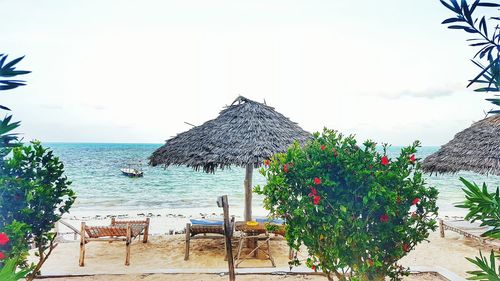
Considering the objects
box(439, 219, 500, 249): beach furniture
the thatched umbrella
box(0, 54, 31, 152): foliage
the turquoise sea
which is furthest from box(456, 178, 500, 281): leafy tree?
the turquoise sea

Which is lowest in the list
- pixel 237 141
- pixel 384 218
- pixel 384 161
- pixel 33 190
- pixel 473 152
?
pixel 384 218

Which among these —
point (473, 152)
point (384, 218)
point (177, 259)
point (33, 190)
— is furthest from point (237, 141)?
point (473, 152)

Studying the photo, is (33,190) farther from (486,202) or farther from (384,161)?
(486,202)

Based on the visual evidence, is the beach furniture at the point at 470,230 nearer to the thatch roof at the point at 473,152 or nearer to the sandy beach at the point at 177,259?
the sandy beach at the point at 177,259

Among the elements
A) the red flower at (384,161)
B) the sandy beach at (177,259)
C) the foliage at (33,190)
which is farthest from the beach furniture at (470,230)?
the foliage at (33,190)

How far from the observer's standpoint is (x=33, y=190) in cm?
470

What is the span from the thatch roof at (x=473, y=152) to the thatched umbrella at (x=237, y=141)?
3.31 metres

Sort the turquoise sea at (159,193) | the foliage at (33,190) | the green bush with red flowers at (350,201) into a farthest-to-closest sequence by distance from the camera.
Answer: the turquoise sea at (159,193), the foliage at (33,190), the green bush with red flowers at (350,201)

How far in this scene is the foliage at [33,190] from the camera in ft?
15.2

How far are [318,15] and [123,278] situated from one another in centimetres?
464

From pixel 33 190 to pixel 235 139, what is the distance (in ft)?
12.4

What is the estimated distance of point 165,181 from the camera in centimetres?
3334

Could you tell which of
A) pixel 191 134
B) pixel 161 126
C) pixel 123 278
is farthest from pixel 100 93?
pixel 123 278

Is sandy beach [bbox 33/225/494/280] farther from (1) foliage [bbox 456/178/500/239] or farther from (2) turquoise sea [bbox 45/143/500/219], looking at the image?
(2) turquoise sea [bbox 45/143/500/219]
